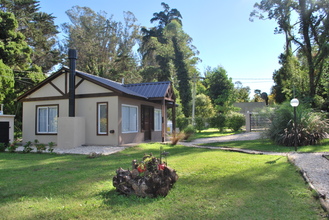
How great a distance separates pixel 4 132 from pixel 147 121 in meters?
7.50

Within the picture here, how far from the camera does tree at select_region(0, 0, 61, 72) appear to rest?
81.5ft

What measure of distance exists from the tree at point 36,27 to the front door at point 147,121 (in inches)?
593

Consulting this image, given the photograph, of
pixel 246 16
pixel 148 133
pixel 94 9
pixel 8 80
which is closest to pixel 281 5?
pixel 246 16

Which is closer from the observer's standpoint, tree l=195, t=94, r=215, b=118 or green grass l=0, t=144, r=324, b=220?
green grass l=0, t=144, r=324, b=220

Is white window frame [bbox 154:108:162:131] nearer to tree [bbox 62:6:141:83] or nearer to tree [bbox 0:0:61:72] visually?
tree [bbox 0:0:61:72]

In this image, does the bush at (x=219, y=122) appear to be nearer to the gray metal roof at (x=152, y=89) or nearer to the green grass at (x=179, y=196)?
the gray metal roof at (x=152, y=89)

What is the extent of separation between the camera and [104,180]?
552 centimetres

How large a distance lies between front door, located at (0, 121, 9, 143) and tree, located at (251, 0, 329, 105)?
18473 mm

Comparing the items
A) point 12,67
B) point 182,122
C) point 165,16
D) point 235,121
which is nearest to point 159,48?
point 165,16

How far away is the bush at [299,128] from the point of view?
11.0 meters

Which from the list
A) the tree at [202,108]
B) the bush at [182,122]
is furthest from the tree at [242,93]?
the bush at [182,122]

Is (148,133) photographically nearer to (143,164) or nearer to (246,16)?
(143,164)

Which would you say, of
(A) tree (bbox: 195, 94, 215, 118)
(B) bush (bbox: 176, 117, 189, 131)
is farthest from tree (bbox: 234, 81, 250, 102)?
(B) bush (bbox: 176, 117, 189, 131)

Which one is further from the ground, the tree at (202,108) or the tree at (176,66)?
the tree at (176,66)
